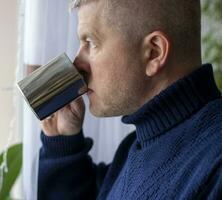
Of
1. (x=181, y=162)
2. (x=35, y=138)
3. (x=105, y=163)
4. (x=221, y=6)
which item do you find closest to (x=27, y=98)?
(x=35, y=138)

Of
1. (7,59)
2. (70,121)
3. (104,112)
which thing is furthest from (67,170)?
(7,59)

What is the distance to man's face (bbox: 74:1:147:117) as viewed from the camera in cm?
71

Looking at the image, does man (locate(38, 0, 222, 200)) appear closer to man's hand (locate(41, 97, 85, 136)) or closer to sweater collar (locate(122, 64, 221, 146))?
sweater collar (locate(122, 64, 221, 146))

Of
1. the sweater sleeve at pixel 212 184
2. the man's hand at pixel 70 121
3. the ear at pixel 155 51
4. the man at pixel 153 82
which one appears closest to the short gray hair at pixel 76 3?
the man at pixel 153 82

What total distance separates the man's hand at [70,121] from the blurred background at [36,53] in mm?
68

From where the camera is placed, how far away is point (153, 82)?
2.40 feet

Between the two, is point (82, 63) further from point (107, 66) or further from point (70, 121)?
point (70, 121)

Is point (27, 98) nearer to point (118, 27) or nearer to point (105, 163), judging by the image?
point (118, 27)

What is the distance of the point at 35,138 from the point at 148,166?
0.91 ft

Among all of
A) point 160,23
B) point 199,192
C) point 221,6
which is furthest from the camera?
point 221,6

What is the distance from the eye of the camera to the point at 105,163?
3.49ft

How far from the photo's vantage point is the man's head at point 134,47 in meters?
0.70

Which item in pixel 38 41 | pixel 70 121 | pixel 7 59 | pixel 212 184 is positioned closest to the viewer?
pixel 212 184

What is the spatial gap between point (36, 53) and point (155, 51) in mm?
254
